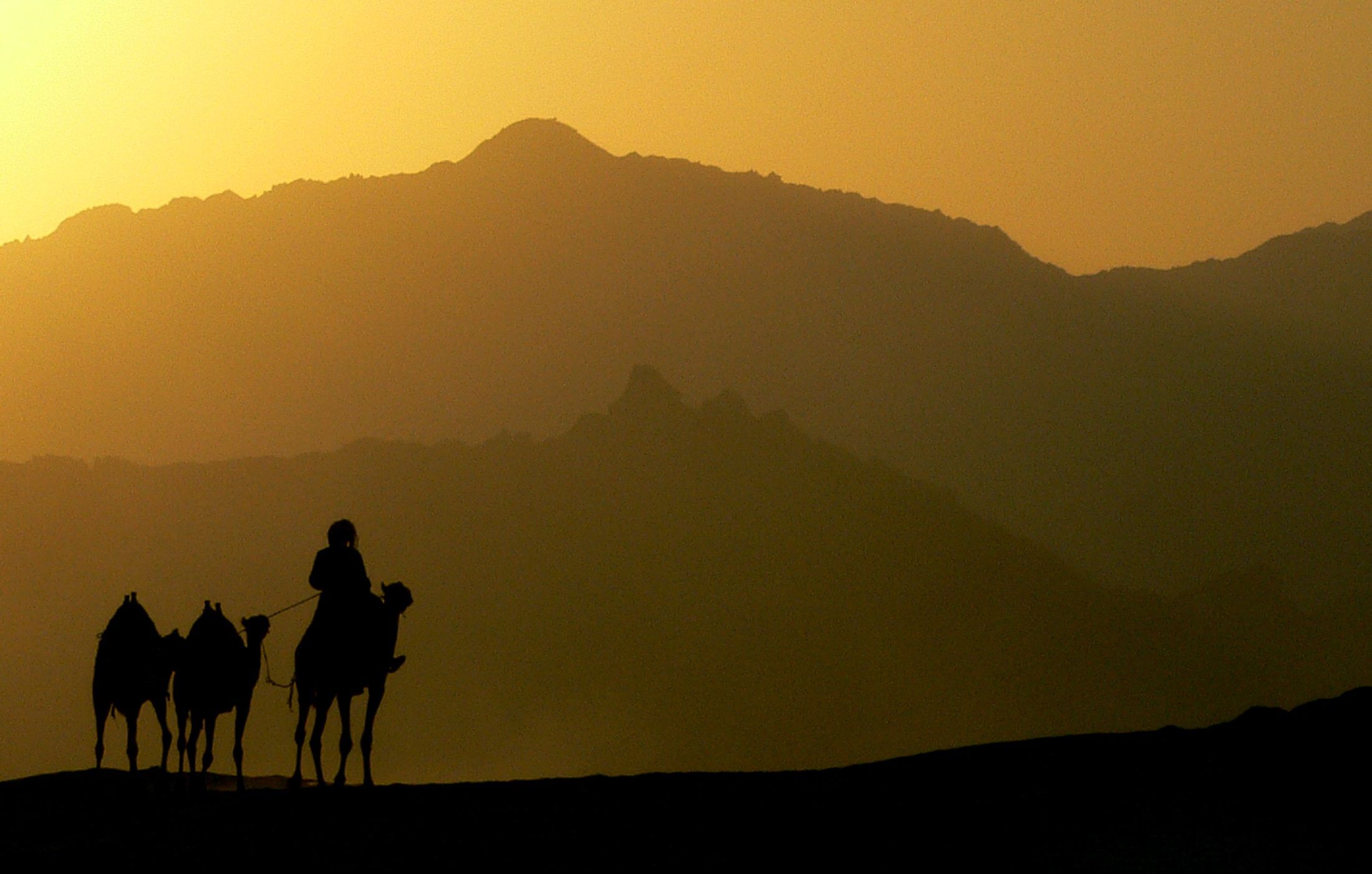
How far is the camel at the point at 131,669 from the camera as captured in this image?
80.6 feet

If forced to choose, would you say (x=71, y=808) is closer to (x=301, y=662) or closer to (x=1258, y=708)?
(x=301, y=662)

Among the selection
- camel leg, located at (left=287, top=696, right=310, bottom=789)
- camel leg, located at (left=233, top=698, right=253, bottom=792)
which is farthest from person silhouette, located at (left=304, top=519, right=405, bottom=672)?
camel leg, located at (left=233, top=698, right=253, bottom=792)

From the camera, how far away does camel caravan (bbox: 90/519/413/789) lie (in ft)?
63.3

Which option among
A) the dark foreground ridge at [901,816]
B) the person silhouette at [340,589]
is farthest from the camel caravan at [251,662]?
the dark foreground ridge at [901,816]

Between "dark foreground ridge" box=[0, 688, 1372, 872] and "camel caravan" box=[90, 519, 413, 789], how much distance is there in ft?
3.63

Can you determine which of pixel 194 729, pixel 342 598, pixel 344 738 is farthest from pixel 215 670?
pixel 344 738

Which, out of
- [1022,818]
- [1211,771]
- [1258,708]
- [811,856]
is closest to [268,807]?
[811,856]

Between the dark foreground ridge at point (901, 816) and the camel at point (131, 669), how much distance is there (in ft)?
15.6

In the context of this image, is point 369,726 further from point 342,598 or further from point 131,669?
point 131,669

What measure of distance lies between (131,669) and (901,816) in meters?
13.6

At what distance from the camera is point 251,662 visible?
23391mm

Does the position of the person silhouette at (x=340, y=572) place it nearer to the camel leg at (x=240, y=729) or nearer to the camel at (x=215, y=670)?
the camel leg at (x=240, y=729)

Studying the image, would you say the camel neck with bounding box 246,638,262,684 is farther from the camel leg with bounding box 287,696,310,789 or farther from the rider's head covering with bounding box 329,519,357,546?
the rider's head covering with bounding box 329,519,357,546

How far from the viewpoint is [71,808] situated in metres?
21.7
